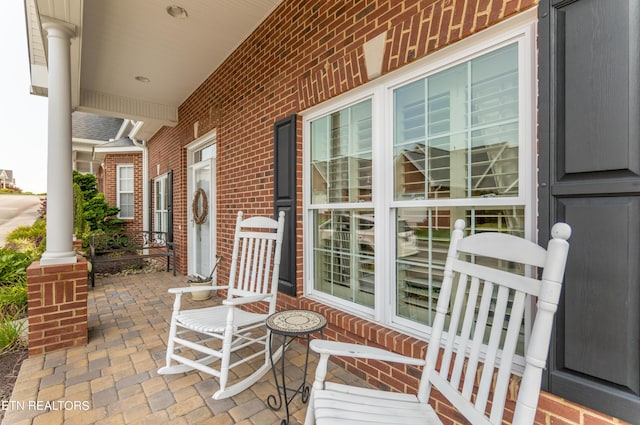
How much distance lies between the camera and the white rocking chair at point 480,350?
2.86 feet

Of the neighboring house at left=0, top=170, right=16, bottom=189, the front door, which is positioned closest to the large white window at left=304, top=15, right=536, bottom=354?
the front door

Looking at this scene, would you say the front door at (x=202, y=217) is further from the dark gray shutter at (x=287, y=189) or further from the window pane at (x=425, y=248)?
the window pane at (x=425, y=248)

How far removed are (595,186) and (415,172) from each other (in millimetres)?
899

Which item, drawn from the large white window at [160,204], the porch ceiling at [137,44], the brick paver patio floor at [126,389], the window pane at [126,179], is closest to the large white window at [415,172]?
the brick paver patio floor at [126,389]

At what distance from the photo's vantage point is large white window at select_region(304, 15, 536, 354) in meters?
1.47

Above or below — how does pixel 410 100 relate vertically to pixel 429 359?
above

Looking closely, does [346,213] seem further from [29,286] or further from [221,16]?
[29,286]

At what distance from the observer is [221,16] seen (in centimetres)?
308

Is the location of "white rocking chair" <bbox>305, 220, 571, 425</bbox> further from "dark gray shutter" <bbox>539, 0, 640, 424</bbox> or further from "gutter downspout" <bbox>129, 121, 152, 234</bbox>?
"gutter downspout" <bbox>129, 121, 152, 234</bbox>

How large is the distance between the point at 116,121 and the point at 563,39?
13251 mm

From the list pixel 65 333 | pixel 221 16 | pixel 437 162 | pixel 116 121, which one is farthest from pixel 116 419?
pixel 116 121

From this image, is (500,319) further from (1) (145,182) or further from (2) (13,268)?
(1) (145,182)

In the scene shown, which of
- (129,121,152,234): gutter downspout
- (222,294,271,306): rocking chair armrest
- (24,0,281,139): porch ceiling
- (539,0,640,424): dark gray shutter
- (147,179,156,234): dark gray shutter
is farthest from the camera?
(129,121,152,234): gutter downspout

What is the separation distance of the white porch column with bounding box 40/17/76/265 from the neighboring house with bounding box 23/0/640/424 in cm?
47
